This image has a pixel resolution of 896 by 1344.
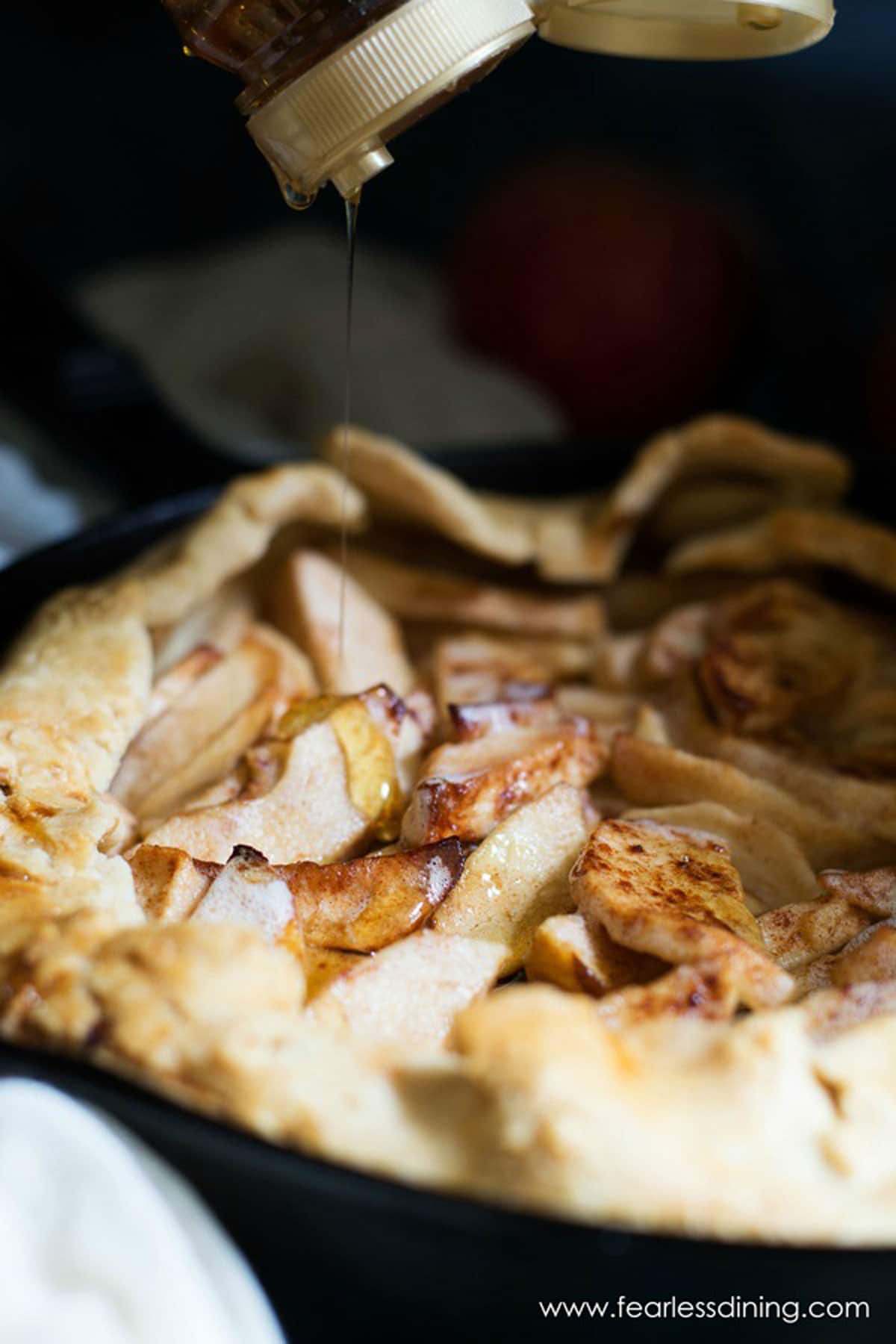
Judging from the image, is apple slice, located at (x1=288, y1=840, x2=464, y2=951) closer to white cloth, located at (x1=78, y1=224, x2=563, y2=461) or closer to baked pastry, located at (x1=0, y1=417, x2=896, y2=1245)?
baked pastry, located at (x1=0, y1=417, x2=896, y2=1245)

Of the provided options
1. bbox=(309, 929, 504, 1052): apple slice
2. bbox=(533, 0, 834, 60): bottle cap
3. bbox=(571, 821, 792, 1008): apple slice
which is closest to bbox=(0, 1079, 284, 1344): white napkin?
bbox=(309, 929, 504, 1052): apple slice

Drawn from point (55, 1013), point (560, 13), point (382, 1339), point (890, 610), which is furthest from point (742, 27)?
point (382, 1339)

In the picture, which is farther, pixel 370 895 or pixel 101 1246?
pixel 370 895

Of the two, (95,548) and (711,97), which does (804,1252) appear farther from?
(711,97)

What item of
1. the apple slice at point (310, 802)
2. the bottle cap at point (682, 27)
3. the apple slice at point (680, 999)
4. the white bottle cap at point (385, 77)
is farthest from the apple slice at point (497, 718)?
the bottle cap at point (682, 27)

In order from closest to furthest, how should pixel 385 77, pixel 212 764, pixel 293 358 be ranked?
pixel 385 77
pixel 212 764
pixel 293 358

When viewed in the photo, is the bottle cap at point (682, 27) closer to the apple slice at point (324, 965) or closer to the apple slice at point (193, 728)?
the apple slice at point (193, 728)

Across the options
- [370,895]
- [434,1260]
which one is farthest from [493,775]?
[434,1260]

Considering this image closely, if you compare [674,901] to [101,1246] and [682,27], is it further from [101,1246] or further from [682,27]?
[682,27]
